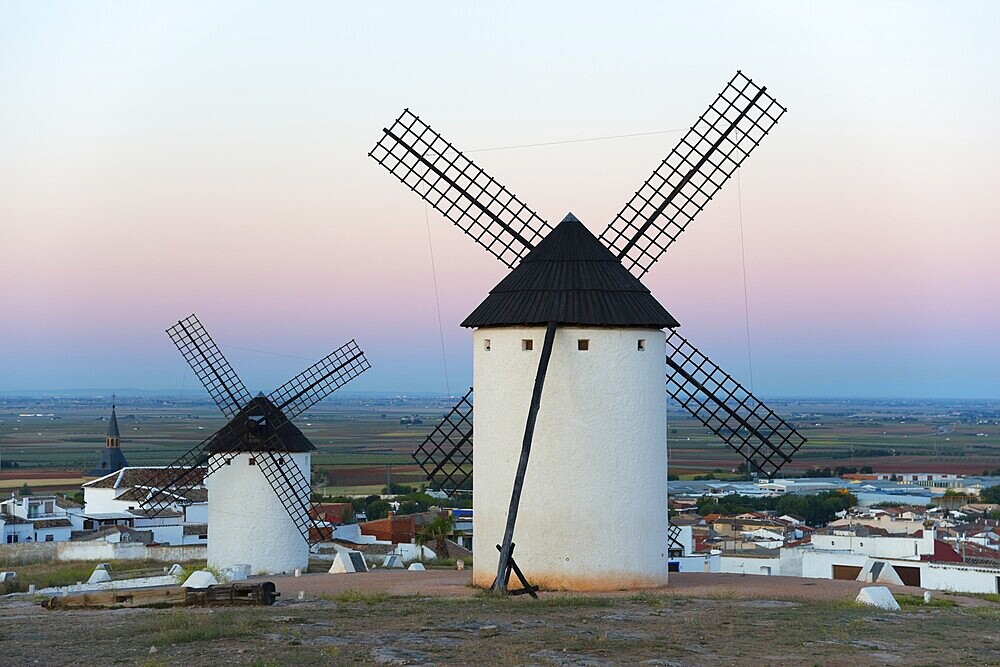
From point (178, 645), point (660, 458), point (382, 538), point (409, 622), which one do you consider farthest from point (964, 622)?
point (382, 538)

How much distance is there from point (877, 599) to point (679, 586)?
3.43 metres

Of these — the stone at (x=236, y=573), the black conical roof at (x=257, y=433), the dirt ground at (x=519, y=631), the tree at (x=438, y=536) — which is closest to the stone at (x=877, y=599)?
the dirt ground at (x=519, y=631)

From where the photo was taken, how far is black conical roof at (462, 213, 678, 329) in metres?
19.7

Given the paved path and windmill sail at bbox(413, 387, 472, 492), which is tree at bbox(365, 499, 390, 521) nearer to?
windmill sail at bbox(413, 387, 472, 492)

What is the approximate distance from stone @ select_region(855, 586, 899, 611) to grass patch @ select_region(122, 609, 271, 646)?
758cm

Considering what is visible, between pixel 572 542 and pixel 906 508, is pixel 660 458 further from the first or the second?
pixel 906 508

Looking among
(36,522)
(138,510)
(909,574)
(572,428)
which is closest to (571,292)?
(572,428)

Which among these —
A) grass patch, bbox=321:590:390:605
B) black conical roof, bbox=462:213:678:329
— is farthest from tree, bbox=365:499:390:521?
grass patch, bbox=321:590:390:605

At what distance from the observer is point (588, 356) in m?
19.6

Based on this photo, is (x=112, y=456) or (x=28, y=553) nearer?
(x=28, y=553)

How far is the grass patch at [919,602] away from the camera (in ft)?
60.0

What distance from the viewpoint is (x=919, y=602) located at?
18469 mm

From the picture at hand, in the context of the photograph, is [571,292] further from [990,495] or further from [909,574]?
[990,495]

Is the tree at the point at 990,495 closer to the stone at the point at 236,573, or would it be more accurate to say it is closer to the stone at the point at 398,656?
the stone at the point at 236,573
